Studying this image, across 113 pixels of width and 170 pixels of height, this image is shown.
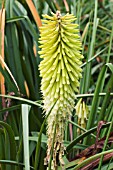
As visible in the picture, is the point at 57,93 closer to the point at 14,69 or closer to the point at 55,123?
the point at 55,123

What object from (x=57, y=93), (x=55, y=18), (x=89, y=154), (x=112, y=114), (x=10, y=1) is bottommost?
(x=89, y=154)

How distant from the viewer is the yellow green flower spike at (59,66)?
3.76 ft

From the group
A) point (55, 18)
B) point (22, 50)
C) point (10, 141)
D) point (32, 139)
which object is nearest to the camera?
point (55, 18)

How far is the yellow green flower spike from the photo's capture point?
1146 mm

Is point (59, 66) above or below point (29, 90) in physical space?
above

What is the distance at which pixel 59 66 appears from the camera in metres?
1.16

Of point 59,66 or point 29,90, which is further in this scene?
point 29,90

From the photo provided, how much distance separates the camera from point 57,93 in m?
1.15

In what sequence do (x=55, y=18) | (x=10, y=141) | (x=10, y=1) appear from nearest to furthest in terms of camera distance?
1. (x=55, y=18)
2. (x=10, y=141)
3. (x=10, y=1)

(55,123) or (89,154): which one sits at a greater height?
(55,123)

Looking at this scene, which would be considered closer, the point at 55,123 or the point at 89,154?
the point at 55,123

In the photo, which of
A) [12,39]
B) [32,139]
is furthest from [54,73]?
[12,39]

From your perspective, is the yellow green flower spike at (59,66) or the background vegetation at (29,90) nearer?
the yellow green flower spike at (59,66)

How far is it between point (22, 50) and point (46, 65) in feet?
2.79
